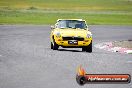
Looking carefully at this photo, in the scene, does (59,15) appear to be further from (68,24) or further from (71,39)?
(71,39)

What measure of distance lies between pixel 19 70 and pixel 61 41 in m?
7.10

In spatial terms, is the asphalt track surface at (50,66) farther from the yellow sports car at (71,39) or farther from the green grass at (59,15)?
the green grass at (59,15)

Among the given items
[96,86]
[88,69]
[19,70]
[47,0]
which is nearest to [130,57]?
[88,69]

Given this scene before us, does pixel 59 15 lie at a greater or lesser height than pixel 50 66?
lesser

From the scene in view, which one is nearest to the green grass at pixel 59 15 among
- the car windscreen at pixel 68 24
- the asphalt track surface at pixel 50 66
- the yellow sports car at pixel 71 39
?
the car windscreen at pixel 68 24

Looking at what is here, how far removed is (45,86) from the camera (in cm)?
1234

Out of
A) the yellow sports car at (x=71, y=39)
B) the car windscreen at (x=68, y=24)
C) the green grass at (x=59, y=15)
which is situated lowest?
the green grass at (x=59, y=15)

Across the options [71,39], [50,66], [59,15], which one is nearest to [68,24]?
[71,39]

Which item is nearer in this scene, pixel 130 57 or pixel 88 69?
pixel 88 69

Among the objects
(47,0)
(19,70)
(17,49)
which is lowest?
(47,0)

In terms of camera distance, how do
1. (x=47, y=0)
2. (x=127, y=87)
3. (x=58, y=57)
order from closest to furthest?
(x=127, y=87), (x=58, y=57), (x=47, y=0)

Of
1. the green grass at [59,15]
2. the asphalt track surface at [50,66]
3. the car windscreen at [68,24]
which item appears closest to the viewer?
the asphalt track surface at [50,66]

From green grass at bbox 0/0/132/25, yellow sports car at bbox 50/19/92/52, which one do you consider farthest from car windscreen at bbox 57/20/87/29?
green grass at bbox 0/0/132/25

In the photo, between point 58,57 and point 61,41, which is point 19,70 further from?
point 61,41
